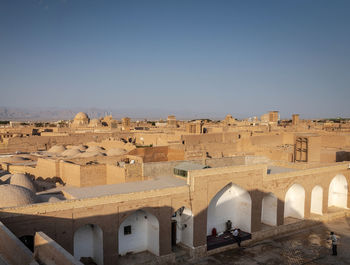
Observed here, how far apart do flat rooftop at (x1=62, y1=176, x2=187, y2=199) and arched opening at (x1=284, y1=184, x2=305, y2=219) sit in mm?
7669

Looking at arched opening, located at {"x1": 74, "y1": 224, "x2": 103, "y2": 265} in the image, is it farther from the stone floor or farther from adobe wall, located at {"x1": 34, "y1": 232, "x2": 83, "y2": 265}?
adobe wall, located at {"x1": 34, "y1": 232, "x2": 83, "y2": 265}

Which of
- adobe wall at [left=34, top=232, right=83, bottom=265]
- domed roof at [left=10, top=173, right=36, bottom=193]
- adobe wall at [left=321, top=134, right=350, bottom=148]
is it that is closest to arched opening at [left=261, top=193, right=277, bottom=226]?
domed roof at [left=10, top=173, right=36, bottom=193]

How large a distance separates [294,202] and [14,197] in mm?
16110

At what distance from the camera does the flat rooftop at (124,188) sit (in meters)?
14.3

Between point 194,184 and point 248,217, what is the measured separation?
191 inches

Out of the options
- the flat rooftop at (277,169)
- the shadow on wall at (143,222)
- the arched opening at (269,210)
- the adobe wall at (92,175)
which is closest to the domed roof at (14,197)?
the shadow on wall at (143,222)

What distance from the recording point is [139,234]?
1506cm

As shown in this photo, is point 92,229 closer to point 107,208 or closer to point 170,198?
point 107,208

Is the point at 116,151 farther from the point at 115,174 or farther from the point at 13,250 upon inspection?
the point at 13,250

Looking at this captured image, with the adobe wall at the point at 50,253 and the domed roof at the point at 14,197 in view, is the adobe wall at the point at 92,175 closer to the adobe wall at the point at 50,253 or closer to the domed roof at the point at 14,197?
the domed roof at the point at 14,197

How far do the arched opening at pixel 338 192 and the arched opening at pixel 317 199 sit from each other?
2.48 meters

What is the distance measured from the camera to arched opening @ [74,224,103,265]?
1331cm

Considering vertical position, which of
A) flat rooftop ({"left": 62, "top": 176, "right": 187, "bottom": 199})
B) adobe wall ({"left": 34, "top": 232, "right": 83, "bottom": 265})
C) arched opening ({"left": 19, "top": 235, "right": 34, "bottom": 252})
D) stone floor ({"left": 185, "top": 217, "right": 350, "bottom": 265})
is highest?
adobe wall ({"left": 34, "top": 232, "right": 83, "bottom": 265})

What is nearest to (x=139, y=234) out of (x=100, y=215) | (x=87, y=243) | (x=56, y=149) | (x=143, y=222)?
(x=143, y=222)
